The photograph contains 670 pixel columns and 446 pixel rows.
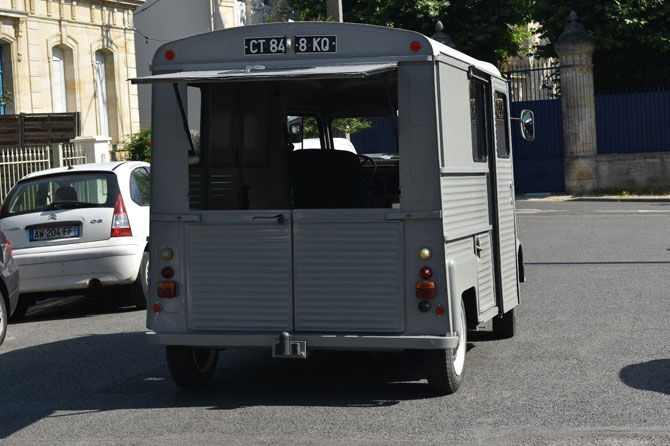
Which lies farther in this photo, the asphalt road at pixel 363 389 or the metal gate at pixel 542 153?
the metal gate at pixel 542 153

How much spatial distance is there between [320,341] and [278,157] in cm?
205

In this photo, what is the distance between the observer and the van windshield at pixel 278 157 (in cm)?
901

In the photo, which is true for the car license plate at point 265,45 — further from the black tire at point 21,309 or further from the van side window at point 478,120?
the black tire at point 21,309

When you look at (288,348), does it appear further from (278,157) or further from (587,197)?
(587,197)

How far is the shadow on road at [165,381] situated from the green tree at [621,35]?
2542 centimetres

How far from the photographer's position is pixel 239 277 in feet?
27.2

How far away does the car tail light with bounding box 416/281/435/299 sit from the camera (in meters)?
7.95

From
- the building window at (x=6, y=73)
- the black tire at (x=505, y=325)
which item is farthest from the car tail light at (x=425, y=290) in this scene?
the building window at (x=6, y=73)

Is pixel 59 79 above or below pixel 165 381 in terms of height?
above

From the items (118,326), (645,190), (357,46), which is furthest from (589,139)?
(357,46)

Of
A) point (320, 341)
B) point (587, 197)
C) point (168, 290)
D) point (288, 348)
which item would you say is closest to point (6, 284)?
point (168, 290)

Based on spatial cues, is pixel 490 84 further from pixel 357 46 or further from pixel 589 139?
pixel 589 139

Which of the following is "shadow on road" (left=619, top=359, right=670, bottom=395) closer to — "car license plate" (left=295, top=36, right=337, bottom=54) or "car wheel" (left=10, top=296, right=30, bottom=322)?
"car license plate" (left=295, top=36, right=337, bottom=54)

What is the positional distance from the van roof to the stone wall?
81.4 ft
